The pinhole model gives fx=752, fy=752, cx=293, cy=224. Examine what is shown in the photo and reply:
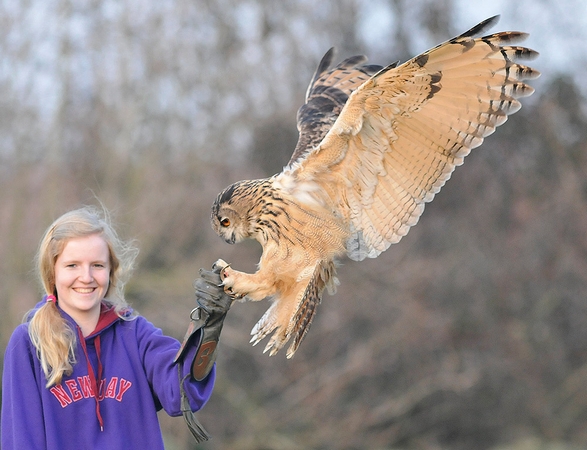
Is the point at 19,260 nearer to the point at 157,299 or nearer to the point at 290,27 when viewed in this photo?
the point at 157,299

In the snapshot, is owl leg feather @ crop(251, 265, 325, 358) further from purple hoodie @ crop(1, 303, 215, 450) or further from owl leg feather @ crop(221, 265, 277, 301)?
purple hoodie @ crop(1, 303, 215, 450)

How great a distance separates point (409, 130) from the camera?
10.3 feet

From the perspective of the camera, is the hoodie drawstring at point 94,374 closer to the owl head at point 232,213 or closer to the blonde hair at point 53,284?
the blonde hair at point 53,284

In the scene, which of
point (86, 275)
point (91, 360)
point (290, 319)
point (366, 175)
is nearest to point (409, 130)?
point (366, 175)

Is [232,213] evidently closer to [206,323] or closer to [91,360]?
[206,323]

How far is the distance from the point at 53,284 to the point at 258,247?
22.2 ft

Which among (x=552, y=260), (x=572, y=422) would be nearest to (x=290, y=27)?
(x=552, y=260)

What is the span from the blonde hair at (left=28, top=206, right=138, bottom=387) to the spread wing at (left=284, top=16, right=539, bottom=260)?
2.99ft

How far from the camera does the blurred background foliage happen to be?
30.5ft

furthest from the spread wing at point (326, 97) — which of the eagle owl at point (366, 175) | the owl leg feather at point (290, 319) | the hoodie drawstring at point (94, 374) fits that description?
the hoodie drawstring at point (94, 374)

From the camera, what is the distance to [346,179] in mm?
3242

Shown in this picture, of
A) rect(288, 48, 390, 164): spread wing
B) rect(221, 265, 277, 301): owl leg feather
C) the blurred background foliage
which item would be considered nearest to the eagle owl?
rect(221, 265, 277, 301): owl leg feather

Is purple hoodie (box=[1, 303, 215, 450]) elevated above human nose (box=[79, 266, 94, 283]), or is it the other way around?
human nose (box=[79, 266, 94, 283])

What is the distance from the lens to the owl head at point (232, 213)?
125 inches
